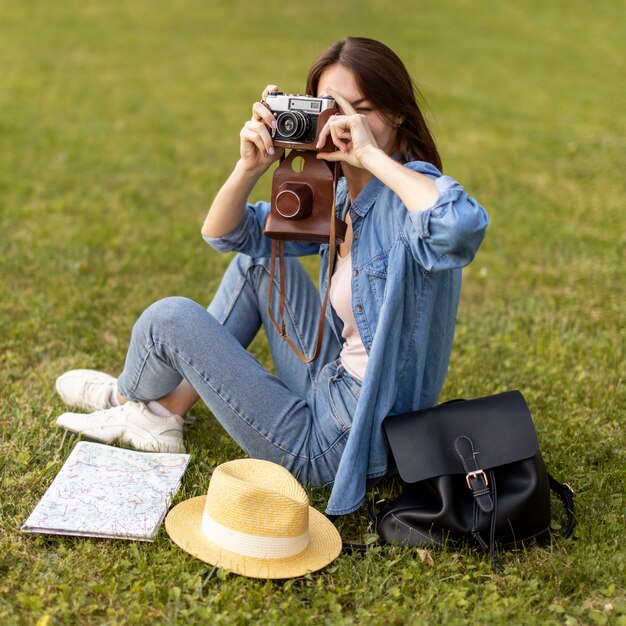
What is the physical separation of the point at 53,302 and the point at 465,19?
45.4ft

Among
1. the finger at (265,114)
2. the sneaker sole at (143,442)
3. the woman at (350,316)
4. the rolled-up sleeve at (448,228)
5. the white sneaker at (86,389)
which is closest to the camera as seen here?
the rolled-up sleeve at (448,228)

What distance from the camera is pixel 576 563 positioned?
2.61 m

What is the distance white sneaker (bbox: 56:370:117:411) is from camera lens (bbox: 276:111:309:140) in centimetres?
→ 129

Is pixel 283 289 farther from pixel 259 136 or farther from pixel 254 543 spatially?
pixel 254 543

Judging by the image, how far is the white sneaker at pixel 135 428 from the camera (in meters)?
3.18

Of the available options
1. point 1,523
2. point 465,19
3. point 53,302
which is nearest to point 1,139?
point 53,302

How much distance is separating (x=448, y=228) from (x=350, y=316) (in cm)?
61

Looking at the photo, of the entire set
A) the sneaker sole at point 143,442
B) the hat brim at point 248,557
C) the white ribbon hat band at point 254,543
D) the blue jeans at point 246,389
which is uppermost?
the blue jeans at point 246,389

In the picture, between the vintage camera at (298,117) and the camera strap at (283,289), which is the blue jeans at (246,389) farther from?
the vintage camera at (298,117)

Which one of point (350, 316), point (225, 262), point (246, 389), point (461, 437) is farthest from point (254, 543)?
point (225, 262)

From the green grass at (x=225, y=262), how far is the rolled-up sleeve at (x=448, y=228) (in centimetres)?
92

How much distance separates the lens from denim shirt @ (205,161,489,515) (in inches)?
102

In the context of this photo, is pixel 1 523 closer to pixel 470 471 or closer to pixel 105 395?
pixel 105 395

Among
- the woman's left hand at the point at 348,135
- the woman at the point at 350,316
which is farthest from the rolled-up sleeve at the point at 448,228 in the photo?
the woman's left hand at the point at 348,135
